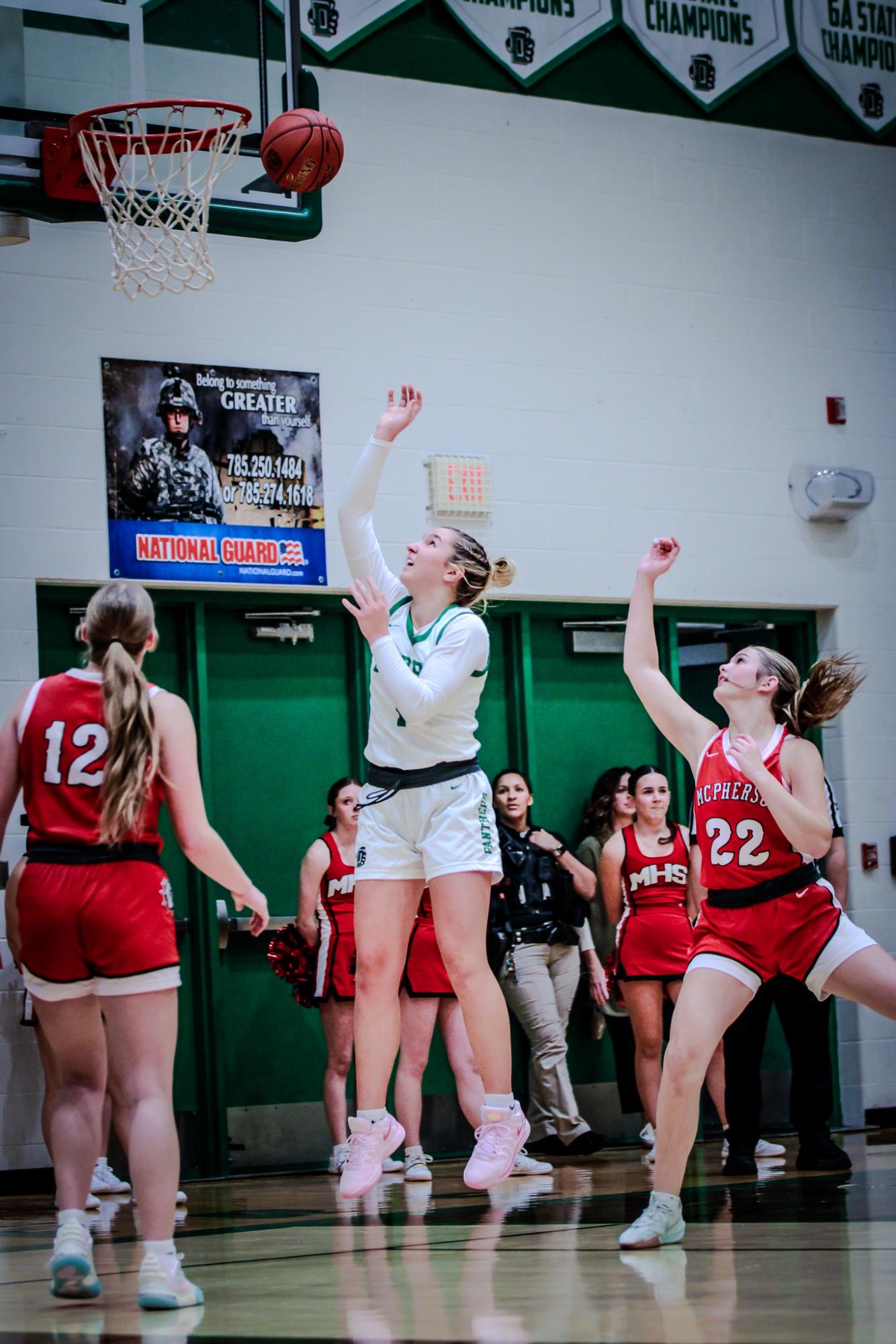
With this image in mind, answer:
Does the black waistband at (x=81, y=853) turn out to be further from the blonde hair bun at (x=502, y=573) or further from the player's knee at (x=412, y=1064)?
the player's knee at (x=412, y=1064)

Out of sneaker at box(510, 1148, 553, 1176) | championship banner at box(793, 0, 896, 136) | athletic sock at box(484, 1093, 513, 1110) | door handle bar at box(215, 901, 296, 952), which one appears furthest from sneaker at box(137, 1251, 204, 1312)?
championship banner at box(793, 0, 896, 136)

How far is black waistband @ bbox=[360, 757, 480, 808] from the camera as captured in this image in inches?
208

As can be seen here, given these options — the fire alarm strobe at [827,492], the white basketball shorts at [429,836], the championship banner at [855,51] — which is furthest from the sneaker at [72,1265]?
the championship banner at [855,51]

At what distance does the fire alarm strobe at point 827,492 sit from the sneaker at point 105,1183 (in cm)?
→ 558

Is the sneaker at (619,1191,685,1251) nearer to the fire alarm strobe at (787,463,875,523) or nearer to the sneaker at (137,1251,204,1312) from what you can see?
the sneaker at (137,1251,204,1312)

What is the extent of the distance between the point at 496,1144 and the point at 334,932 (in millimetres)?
3176

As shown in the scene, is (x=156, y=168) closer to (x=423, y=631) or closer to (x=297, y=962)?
(x=423, y=631)

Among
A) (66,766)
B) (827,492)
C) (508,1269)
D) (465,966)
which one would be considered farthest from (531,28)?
(508,1269)

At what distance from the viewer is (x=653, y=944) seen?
841 centimetres

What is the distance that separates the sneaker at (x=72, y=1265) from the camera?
4.00 metres

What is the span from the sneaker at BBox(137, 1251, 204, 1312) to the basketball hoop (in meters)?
4.41

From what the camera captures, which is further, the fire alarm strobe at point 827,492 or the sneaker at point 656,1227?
the fire alarm strobe at point 827,492

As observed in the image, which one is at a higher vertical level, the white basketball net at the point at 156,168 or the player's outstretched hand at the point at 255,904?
the white basketball net at the point at 156,168

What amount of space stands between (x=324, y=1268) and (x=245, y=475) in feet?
16.8
